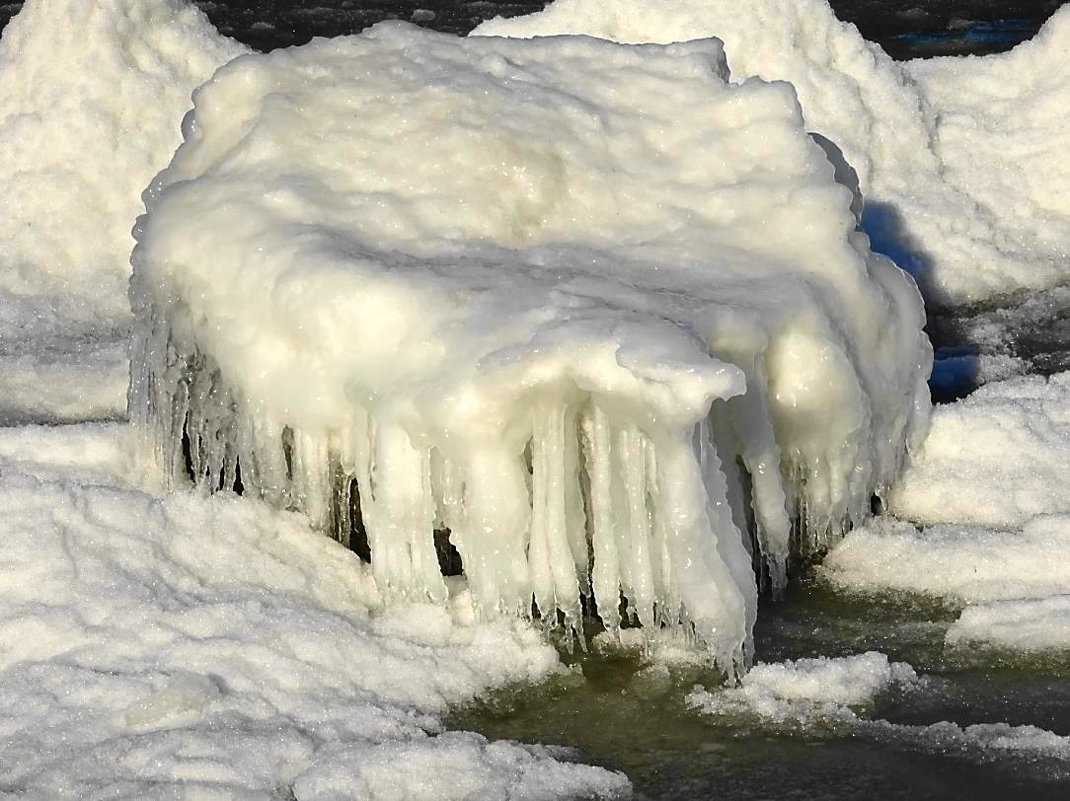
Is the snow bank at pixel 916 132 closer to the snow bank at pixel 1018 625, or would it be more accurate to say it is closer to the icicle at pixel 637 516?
the snow bank at pixel 1018 625

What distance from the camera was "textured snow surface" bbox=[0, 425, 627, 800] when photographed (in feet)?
14.2

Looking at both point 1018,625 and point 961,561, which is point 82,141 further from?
point 1018,625

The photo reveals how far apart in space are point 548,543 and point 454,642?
41 cm

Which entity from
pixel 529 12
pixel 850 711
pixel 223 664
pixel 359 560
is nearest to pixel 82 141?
pixel 359 560

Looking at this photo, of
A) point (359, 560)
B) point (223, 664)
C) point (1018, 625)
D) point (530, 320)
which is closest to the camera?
point (223, 664)

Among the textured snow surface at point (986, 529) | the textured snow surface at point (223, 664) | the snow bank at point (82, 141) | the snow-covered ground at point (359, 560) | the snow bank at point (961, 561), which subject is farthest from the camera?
the snow bank at point (82, 141)

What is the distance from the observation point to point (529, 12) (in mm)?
15211

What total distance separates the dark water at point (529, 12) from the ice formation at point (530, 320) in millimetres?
7849

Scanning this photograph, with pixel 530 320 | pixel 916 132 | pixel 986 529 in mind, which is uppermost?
pixel 530 320

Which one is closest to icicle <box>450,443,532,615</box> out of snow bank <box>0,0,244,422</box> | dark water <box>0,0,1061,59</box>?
snow bank <box>0,0,244,422</box>

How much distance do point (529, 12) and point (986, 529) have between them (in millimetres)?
10344

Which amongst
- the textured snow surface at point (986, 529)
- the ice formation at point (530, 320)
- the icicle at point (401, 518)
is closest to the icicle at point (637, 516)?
the ice formation at point (530, 320)

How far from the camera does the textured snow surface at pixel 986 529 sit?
512cm

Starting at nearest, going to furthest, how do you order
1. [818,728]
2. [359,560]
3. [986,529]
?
[818,728], [359,560], [986,529]
